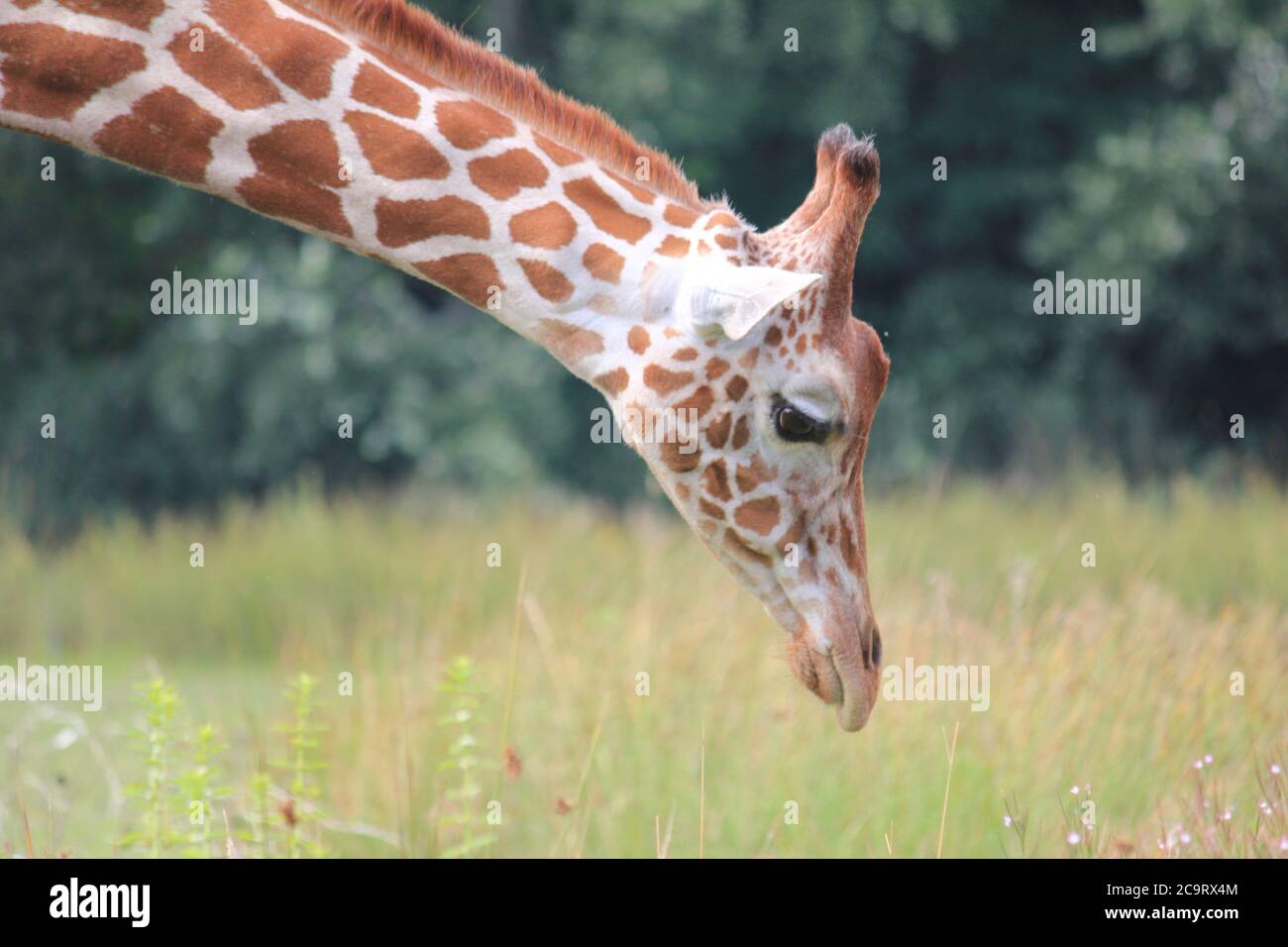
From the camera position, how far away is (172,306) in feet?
39.5

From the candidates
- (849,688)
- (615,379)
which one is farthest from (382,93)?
(849,688)

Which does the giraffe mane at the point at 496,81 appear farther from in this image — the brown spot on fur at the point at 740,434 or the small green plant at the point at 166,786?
the small green plant at the point at 166,786

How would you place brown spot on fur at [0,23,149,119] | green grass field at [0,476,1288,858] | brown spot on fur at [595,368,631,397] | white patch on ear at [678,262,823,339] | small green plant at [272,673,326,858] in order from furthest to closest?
green grass field at [0,476,1288,858] < small green plant at [272,673,326,858] < brown spot on fur at [595,368,631,397] < brown spot on fur at [0,23,149,119] < white patch on ear at [678,262,823,339]

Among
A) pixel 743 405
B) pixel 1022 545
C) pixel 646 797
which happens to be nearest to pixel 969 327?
pixel 1022 545

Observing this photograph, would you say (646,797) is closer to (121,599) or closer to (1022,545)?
(1022,545)

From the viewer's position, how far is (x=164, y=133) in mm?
3586

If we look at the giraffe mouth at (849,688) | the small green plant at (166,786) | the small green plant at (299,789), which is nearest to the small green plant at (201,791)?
the small green plant at (166,786)

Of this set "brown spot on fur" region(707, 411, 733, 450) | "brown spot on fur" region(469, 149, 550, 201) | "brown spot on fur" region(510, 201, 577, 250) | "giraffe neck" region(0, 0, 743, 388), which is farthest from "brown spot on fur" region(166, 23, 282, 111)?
"brown spot on fur" region(707, 411, 733, 450)

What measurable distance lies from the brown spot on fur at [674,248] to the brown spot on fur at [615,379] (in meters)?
0.28

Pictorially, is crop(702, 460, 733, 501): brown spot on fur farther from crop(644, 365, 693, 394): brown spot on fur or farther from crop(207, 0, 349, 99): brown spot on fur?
crop(207, 0, 349, 99): brown spot on fur

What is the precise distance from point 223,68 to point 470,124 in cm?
55

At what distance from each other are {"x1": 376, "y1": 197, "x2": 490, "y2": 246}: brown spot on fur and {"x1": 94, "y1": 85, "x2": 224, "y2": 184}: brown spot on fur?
0.40 meters

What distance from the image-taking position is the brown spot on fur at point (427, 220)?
3.64 metres

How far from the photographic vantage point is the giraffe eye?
3590 mm
